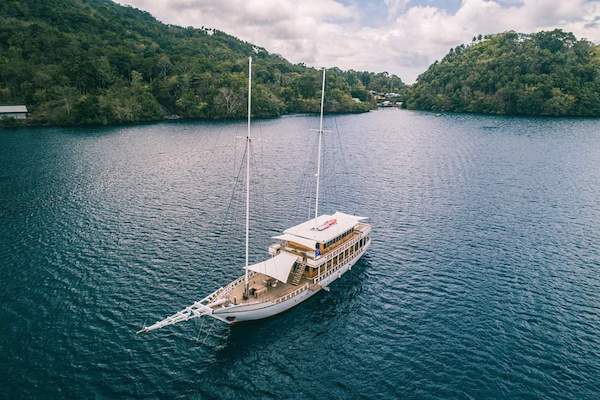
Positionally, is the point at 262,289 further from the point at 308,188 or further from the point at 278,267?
the point at 308,188

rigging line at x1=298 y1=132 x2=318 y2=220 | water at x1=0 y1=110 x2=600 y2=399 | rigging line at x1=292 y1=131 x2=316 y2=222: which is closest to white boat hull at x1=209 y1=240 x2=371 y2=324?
water at x1=0 y1=110 x2=600 y2=399

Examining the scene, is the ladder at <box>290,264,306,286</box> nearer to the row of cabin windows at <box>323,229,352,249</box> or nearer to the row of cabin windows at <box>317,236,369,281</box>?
the row of cabin windows at <box>317,236,369,281</box>

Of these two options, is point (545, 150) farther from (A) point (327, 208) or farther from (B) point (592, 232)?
(A) point (327, 208)

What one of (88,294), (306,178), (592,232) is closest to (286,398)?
(88,294)

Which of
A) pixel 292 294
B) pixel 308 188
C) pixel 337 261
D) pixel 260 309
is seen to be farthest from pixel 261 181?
pixel 260 309

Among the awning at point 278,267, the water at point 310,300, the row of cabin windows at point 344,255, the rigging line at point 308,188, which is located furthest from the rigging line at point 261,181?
the awning at point 278,267

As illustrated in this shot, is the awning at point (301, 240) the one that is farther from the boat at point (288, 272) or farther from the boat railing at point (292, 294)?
the boat railing at point (292, 294)
